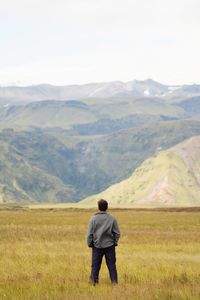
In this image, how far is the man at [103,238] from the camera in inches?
689

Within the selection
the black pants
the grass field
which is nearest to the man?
the black pants

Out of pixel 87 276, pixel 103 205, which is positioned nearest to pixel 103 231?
pixel 103 205

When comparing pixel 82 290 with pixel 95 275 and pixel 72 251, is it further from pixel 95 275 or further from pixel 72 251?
pixel 72 251

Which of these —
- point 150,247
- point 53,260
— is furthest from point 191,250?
point 53,260

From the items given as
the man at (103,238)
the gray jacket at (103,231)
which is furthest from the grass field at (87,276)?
the gray jacket at (103,231)

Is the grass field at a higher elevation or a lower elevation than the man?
lower

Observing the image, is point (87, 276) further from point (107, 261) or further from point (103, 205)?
point (103, 205)

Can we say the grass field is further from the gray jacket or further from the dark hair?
the dark hair

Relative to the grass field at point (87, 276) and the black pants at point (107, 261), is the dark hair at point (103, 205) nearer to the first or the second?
the black pants at point (107, 261)

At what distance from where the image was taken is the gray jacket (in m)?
17.5

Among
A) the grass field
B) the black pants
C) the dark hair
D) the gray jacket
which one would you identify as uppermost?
the dark hair

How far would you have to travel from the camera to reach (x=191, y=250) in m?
31.3

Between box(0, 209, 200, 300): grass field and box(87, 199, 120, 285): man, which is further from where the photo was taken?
box(87, 199, 120, 285): man

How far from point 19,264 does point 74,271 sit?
268 centimetres
